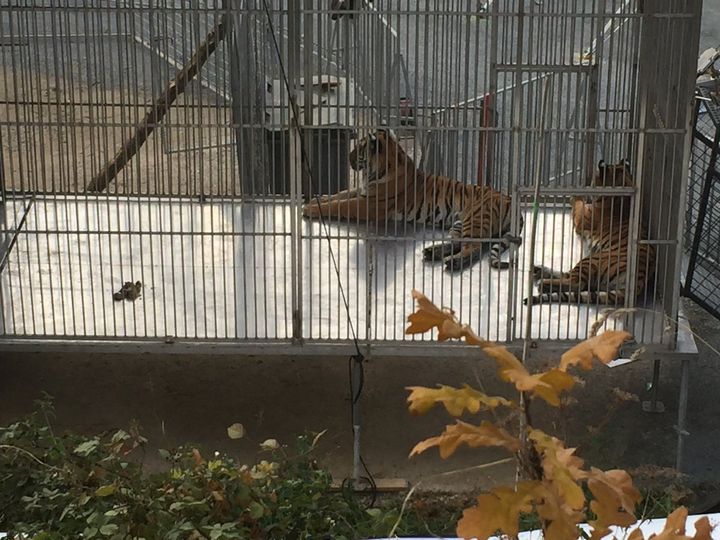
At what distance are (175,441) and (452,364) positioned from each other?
1.69 m

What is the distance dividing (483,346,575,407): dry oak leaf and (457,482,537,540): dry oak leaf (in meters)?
0.13

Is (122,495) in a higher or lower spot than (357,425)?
higher

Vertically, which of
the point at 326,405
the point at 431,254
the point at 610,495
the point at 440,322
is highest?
the point at 440,322

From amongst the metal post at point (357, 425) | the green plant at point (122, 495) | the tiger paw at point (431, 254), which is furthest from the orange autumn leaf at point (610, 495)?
the tiger paw at point (431, 254)

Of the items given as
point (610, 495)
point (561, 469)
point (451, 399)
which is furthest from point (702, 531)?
point (451, 399)

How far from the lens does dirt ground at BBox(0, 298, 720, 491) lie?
19.3 ft

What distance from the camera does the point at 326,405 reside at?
6328 mm

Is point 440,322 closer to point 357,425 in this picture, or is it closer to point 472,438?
point 472,438

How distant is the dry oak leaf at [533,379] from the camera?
4.99 feet

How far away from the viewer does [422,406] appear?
1595mm

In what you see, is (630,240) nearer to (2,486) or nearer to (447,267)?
(447,267)

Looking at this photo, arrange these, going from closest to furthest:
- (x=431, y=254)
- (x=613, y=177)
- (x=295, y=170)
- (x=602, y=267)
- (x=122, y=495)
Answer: (x=122, y=495) < (x=295, y=170) < (x=613, y=177) < (x=602, y=267) < (x=431, y=254)

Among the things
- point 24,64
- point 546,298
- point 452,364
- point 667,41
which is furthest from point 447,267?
point 24,64

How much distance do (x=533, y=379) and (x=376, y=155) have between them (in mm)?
4742
